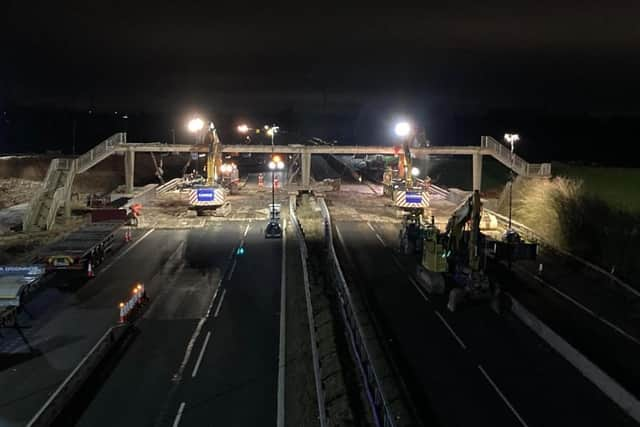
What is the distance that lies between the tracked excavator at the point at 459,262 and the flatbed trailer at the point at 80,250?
52.7 ft

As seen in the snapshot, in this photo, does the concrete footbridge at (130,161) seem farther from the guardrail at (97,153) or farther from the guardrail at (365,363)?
the guardrail at (365,363)

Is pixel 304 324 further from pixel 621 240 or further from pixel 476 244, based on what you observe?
pixel 621 240

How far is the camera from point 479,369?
61.6 ft

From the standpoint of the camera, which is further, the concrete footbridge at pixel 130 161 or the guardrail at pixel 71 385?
the concrete footbridge at pixel 130 161

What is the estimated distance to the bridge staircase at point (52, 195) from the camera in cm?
4253

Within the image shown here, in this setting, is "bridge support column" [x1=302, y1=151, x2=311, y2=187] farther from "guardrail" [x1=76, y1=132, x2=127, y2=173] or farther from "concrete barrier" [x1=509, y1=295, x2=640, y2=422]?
"concrete barrier" [x1=509, y1=295, x2=640, y2=422]

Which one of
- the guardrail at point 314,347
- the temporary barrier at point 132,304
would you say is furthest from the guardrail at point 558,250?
the temporary barrier at point 132,304

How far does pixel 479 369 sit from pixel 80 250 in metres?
19.5

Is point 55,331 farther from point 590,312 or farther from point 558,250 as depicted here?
point 558,250

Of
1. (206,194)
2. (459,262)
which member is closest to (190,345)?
(459,262)

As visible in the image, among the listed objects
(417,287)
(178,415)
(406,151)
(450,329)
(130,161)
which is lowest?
(178,415)

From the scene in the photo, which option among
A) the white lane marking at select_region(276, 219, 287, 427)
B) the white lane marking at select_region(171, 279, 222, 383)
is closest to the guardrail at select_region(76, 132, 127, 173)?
the white lane marking at select_region(276, 219, 287, 427)

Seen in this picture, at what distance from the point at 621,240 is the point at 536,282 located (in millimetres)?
7763

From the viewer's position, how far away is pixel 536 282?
1154 inches
